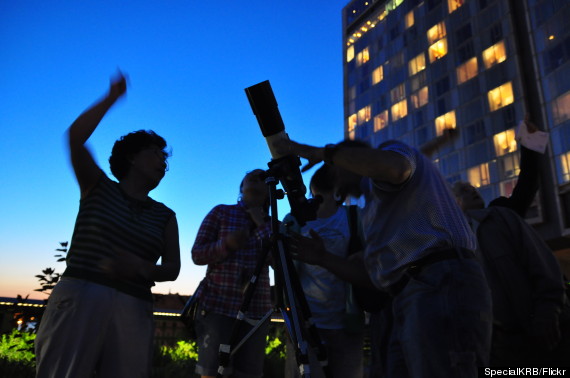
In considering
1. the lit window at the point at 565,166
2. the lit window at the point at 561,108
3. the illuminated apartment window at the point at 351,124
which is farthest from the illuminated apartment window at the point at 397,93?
the lit window at the point at 565,166

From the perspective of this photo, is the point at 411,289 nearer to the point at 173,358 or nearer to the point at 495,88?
the point at 173,358

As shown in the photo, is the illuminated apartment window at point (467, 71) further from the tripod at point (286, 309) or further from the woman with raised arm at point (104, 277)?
the woman with raised arm at point (104, 277)

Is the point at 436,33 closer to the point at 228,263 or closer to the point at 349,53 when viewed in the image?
the point at 349,53

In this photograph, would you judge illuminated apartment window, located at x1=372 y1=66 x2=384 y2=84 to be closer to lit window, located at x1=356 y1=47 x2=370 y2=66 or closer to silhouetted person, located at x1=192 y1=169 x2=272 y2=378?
lit window, located at x1=356 y1=47 x2=370 y2=66

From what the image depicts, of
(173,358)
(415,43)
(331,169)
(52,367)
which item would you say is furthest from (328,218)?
(415,43)

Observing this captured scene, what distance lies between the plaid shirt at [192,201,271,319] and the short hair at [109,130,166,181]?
83 centimetres

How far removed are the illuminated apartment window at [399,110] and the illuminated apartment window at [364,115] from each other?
11.3ft

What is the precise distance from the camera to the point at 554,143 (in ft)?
80.5

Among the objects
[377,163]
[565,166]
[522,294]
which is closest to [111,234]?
[377,163]

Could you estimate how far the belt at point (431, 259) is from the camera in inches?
61.1

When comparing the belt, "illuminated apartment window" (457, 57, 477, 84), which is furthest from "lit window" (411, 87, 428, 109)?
the belt

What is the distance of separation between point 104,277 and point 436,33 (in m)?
38.7

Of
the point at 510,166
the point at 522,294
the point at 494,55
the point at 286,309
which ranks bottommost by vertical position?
the point at 286,309

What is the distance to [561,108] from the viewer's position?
24406 mm
